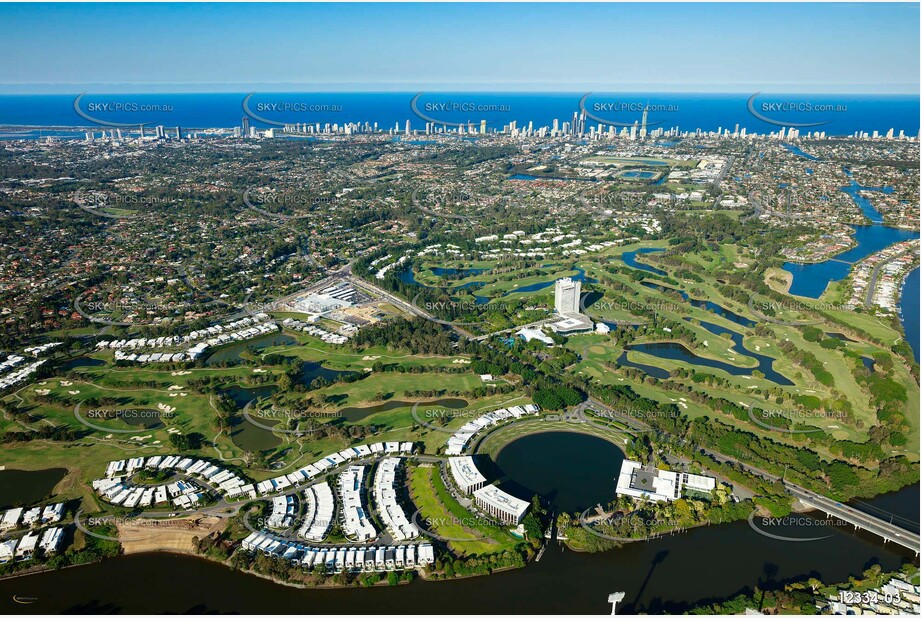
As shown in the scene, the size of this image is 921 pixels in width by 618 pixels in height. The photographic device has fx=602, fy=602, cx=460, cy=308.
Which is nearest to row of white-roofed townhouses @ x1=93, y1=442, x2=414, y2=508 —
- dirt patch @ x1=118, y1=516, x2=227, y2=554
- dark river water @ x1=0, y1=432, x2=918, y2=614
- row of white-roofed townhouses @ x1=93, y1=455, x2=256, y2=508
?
row of white-roofed townhouses @ x1=93, y1=455, x2=256, y2=508

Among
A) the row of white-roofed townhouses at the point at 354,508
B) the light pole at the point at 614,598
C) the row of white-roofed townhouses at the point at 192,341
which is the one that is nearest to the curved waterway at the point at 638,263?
the row of white-roofed townhouses at the point at 192,341

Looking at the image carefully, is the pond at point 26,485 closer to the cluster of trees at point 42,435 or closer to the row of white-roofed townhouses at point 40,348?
the cluster of trees at point 42,435

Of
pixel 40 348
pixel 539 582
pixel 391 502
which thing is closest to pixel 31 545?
pixel 391 502

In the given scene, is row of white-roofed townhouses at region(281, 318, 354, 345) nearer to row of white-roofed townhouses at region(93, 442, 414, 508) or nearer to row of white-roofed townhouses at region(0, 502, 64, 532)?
row of white-roofed townhouses at region(93, 442, 414, 508)

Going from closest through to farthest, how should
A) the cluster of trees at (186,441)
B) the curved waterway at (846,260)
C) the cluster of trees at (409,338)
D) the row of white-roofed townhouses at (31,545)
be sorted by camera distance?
the row of white-roofed townhouses at (31,545)
the cluster of trees at (186,441)
the cluster of trees at (409,338)
the curved waterway at (846,260)

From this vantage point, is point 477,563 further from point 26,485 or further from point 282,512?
point 26,485

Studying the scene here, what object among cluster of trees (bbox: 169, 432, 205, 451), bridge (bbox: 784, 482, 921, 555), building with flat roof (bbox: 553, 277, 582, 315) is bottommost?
cluster of trees (bbox: 169, 432, 205, 451)
